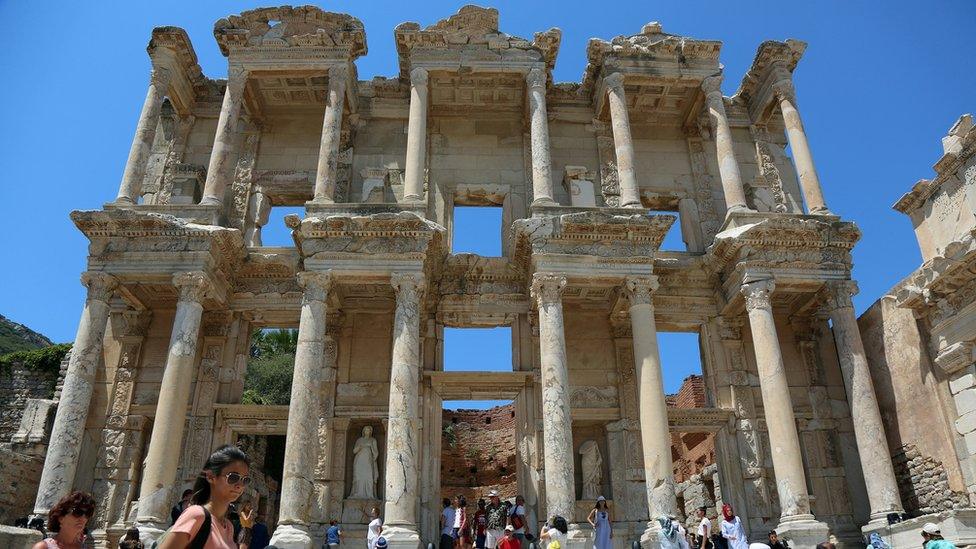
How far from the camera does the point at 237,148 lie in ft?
61.5

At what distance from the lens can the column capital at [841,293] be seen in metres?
15.0

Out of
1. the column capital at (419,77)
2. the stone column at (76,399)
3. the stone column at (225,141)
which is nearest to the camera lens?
the stone column at (76,399)

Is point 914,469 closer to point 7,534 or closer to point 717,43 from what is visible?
point 717,43

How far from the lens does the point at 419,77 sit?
17359 mm

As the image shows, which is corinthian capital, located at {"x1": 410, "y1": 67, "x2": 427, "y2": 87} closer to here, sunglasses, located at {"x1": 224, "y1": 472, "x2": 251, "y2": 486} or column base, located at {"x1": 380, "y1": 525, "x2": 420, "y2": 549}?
column base, located at {"x1": 380, "y1": 525, "x2": 420, "y2": 549}

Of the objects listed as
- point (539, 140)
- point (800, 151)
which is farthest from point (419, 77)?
point (800, 151)

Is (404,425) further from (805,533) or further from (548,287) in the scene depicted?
(805,533)

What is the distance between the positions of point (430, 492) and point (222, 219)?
8.23 metres

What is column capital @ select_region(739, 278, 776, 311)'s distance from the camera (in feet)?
48.4

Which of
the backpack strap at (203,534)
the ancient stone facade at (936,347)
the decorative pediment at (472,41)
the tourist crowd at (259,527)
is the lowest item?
the backpack strap at (203,534)

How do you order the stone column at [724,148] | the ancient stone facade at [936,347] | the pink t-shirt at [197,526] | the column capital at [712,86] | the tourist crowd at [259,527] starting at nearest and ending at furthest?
the pink t-shirt at [197,526]
the tourist crowd at [259,527]
the ancient stone facade at [936,347]
the stone column at [724,148]
the column capital at [712,86]

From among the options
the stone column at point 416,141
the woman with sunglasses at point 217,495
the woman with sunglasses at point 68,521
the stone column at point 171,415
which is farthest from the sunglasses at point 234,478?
the stone column at point 416,141

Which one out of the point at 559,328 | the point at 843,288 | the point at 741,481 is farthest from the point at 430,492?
the point at 843,288

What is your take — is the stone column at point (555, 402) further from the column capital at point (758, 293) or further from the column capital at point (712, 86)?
the column capital at point (712, 86)
